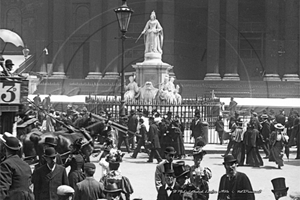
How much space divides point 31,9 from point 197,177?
167 feet

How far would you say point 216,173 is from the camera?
15.7 metres

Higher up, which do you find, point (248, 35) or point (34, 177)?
point (248, 35)

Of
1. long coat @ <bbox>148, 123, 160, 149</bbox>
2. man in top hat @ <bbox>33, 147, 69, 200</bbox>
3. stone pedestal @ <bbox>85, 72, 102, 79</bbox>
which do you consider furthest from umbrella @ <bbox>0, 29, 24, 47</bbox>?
stone pedestal @ <bbox>85, 72, 102, 79</bbox>

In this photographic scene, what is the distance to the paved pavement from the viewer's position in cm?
1270

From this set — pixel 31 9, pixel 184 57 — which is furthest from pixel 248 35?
pixel 31 9

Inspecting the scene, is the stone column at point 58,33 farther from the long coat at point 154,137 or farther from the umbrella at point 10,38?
the umbrella at point 10,38

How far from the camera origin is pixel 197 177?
8.47m

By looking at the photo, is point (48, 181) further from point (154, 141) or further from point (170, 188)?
point (154, 141)

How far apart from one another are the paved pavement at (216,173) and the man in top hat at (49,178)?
4.06m

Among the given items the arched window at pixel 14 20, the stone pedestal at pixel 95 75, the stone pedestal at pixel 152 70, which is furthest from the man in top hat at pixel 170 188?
the arched window at pixel 14 20

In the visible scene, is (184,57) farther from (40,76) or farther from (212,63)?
(40,76)

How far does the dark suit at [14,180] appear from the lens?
7148 mm

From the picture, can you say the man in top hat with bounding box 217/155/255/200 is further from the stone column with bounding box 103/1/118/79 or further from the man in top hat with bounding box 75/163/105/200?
the stone column with bounding box 103/1/118/79

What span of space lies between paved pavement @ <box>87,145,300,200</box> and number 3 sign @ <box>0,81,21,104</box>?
3.34 metres
